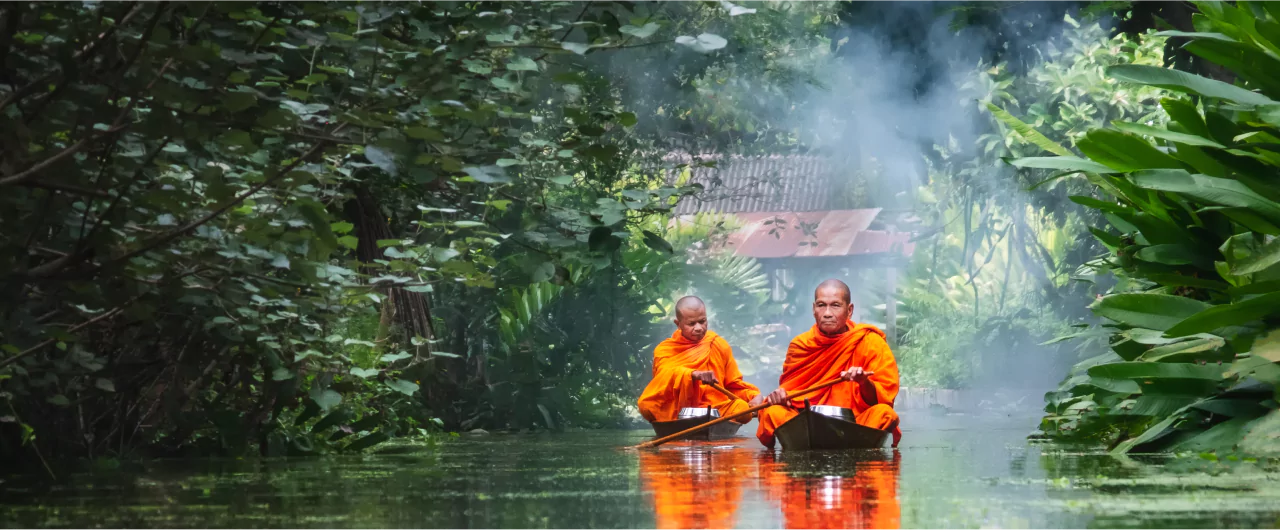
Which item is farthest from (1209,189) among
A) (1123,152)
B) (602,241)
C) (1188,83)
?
(602,241)

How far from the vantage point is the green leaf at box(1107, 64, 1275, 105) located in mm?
7582

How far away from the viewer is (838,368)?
10.9 meters

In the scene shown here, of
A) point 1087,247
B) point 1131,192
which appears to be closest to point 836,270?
point 1087,247

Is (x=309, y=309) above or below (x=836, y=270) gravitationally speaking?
below

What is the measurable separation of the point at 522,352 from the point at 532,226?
37.1ft

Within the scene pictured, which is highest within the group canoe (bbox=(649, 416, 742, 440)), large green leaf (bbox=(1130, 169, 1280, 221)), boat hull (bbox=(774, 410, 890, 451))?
large green leaf (bbox=(1130, 169, 1280, 221))

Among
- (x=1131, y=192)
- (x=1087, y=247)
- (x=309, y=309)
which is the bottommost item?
(x=309, y=309)

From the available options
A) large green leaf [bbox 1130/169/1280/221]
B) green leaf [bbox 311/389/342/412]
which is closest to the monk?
green leaf [bbox 311/389/342/412]

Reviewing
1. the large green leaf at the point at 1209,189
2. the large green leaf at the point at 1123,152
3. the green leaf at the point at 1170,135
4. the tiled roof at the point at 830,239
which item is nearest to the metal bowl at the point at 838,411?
the large green leaf at the point at 1123,152

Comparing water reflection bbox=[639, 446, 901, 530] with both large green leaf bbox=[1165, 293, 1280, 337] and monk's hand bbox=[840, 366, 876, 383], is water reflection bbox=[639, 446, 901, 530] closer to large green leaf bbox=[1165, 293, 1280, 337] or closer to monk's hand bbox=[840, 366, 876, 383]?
monk's hand bbox=[840, 366, 876, 383]

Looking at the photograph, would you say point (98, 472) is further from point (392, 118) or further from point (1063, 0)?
point (1063, 0)

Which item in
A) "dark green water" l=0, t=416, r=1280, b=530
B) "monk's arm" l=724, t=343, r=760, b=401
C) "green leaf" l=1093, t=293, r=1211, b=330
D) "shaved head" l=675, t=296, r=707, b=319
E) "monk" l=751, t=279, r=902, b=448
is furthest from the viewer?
"shaved head" l=675, t=296, r=707, b=319

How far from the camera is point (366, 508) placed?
5.49 metres

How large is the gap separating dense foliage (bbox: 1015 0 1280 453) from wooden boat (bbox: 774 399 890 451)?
1.65 meters
